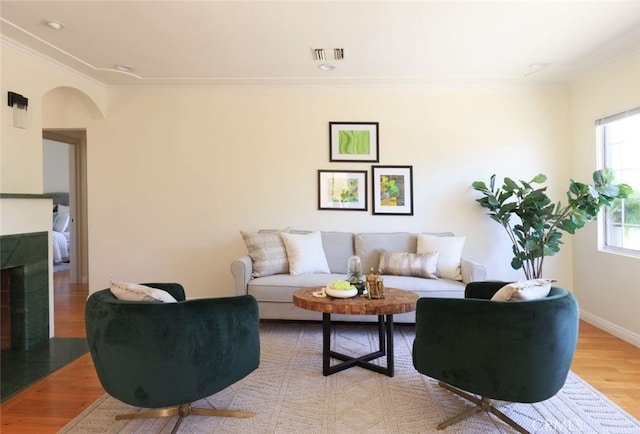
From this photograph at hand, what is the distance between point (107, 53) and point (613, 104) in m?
4.91

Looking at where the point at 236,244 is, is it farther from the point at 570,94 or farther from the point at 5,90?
the point at 570,94

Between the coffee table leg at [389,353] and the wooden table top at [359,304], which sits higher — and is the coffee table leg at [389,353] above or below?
below

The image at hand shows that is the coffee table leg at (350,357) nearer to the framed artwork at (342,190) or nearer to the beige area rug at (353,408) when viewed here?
the beige area rug at (353,408)

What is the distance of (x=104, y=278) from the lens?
14.4 ft

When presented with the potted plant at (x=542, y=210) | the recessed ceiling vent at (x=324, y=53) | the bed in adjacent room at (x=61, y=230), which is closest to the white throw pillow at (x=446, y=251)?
the potted plant at (x=542, y=210)

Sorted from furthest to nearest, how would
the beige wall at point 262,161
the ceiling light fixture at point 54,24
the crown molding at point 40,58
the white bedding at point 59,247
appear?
the white bedding at point 59,247 < the beige wall at point 262,161 < the crown molding at point 40,58 < the ceiling light fixture at point 54,24

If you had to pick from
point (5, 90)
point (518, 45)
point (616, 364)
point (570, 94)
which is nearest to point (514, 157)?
point (570, 94)

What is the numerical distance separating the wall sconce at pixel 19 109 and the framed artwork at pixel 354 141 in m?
2.98

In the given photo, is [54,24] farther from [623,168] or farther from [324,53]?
[623,168]

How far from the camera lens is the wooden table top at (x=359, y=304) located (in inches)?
92.7

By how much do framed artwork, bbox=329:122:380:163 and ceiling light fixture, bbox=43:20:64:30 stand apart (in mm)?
2665

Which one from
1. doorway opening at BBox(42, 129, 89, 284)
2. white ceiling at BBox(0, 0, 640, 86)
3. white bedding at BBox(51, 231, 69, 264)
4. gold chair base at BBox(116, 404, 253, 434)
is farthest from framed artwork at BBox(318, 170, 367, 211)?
white bedding at BBox(51, 231, 69, 264)

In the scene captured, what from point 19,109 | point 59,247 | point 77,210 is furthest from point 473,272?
point 59,247

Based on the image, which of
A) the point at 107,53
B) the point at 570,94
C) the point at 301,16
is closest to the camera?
the point at 301,16
